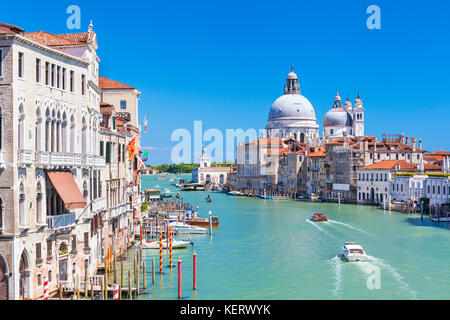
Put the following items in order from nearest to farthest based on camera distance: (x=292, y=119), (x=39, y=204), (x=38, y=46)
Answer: (x=38, y=46) < (x=39, y=204) < (x=292, y=119)

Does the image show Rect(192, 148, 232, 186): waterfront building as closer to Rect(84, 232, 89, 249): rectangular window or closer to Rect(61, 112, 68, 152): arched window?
Rect(84, 232, 89, 249): rectangular window

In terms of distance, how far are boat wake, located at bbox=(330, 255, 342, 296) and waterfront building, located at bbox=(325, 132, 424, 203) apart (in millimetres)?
34473

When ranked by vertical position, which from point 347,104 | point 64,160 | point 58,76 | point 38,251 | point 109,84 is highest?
point 347,104

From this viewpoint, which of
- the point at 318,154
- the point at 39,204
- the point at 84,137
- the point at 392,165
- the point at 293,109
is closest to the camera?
the point at 39,204

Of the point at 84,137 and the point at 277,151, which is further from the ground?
the point at 277,151

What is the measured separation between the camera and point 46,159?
435 inches

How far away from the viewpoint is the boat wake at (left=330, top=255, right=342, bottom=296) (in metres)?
15.0

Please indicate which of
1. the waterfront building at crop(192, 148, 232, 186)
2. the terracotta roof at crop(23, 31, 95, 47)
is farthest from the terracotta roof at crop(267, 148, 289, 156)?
the terracotta roof at crop(23, 31, 95, 47)

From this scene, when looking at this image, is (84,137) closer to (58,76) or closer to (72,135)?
(72,135)

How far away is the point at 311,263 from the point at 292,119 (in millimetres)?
71706

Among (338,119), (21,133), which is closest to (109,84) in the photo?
(21,133)

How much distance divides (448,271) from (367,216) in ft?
67.7

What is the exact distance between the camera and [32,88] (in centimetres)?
1074
